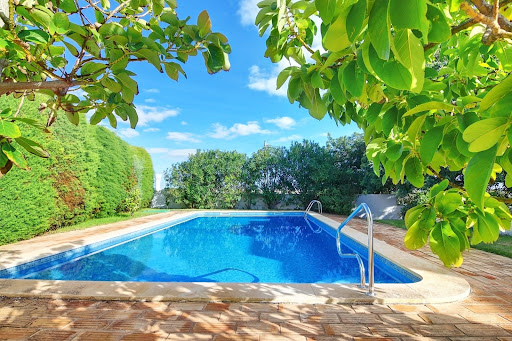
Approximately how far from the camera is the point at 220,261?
269 inches

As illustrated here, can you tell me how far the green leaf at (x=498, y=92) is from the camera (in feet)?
1.44

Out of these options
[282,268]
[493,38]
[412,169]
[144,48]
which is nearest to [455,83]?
[412,169]

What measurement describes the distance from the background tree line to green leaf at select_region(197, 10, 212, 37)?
15466 millimetres

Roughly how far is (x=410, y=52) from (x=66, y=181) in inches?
423

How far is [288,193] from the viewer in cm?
1709

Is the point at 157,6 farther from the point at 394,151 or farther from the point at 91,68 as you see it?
the point at 394,151

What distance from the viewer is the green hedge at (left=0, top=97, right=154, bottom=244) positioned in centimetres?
647

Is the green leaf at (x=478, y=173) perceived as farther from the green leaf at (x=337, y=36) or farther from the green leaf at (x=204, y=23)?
the green leaf at (x=204, y=23)

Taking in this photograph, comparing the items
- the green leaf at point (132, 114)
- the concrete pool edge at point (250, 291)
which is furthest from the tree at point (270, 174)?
the green leaf at point (132, 114)

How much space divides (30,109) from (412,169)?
8.87 m

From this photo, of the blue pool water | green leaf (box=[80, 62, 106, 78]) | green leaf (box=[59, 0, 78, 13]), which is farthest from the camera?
the blue pool water

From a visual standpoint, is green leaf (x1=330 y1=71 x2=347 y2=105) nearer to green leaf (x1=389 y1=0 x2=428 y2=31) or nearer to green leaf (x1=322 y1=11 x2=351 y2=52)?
green leaf (x1=322 y1=11 x2=351 y2=52)

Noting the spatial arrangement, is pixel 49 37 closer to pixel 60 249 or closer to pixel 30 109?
pixel 60 249

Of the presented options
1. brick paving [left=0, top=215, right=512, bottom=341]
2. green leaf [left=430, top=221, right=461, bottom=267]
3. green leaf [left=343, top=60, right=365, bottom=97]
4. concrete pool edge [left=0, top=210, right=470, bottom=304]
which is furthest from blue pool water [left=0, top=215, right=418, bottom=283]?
green leaf [left=343, top=60, right=365, bottom=97]
